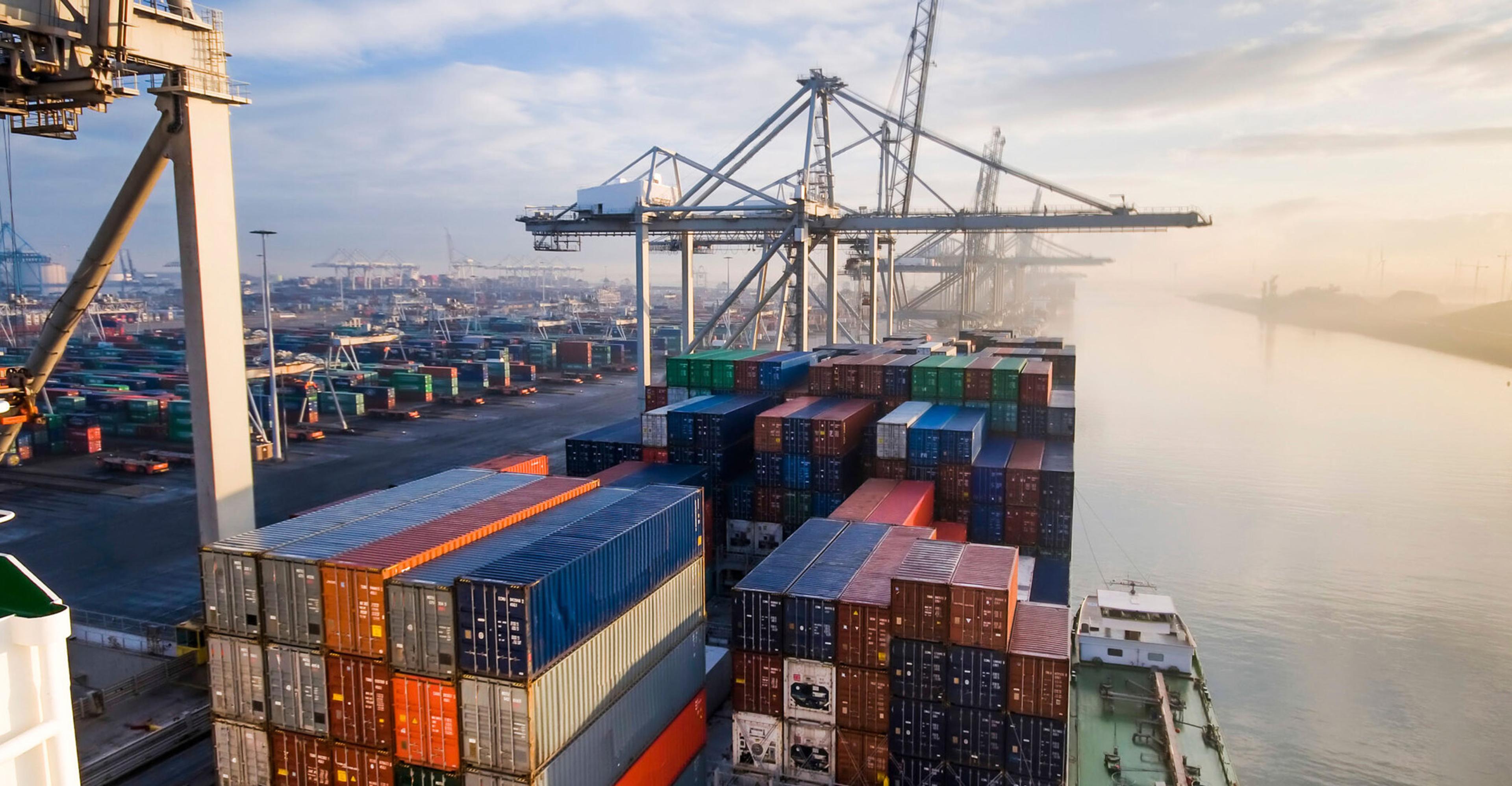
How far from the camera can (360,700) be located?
12.8 meters

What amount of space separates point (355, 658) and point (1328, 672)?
25.4 m

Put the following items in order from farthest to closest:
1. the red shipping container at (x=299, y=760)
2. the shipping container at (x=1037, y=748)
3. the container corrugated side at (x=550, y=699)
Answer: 1. the shipping container at (x=1037, y=748)
2. the red shipping container at (x=299, y=760)
3. the container corrugated side at (x=550, y=699)

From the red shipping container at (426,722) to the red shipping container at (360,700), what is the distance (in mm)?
159

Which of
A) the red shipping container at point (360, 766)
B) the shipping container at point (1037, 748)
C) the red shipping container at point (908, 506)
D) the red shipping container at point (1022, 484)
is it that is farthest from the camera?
the red shipping container at point (1022, 484)

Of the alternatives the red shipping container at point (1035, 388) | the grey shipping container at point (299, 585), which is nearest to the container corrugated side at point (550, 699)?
the grey shipping container at point (299, 585)

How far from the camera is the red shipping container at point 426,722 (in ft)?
40.5

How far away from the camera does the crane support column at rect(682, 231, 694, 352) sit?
42.2m

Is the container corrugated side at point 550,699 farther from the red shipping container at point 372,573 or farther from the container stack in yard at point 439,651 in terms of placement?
the red shipping container at point 372,573

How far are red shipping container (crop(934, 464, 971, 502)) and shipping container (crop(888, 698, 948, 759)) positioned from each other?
10.7 metres

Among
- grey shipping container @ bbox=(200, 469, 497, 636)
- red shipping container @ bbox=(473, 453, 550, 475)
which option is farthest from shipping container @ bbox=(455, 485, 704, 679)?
red shipping container @ bbox=(473, 453, 550, 475)

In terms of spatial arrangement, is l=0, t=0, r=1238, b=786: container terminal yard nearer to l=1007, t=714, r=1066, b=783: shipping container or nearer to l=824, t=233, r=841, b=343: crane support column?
l=1007, t=714, r=1066, b=783: shipping container

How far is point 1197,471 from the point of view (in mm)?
49875

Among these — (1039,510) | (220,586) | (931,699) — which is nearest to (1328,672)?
(1039,510)

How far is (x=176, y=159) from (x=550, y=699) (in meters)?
11.3
